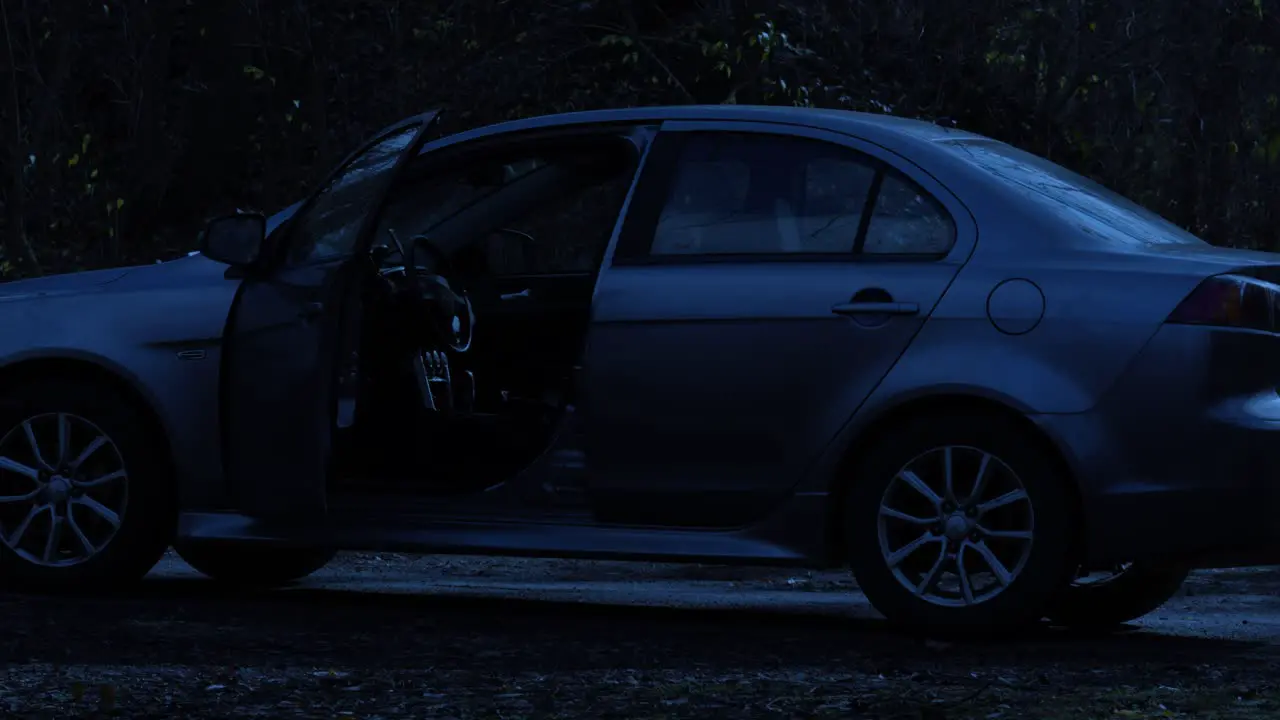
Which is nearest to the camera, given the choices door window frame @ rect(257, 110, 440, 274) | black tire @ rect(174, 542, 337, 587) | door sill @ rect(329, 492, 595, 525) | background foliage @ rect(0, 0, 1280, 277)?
door sill @ rect(329, 492, 595, 525)

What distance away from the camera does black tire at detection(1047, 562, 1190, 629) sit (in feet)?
25.0

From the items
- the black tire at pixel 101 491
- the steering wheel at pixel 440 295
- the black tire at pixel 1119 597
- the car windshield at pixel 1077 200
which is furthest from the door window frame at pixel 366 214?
the black tire at pixel 1119 597

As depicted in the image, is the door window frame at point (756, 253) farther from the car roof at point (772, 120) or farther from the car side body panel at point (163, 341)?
the car side body panel at point (163, 341)

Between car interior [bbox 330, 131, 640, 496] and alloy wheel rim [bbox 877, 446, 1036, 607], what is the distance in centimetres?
112

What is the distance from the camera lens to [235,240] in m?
7.56

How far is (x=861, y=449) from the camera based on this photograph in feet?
22.5

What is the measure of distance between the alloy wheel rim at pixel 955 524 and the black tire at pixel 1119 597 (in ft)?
3.28

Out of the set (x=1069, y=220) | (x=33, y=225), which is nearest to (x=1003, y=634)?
(x=1069, y=220)

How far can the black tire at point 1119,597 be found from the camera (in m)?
7.61

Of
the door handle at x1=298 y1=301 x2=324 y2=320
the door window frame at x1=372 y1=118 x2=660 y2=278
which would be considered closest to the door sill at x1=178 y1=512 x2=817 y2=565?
the door handle at x1=298 y1=301 x2=324 y2=320

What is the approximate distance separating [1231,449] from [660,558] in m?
1.74

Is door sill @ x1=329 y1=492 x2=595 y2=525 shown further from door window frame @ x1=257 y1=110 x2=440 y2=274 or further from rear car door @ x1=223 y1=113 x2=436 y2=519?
door window frame @ x1=257 y1=110 x2=440 y2=274

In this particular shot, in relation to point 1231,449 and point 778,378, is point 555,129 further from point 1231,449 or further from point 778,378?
point 1231,449

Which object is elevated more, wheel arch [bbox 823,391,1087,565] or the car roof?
the car roof
